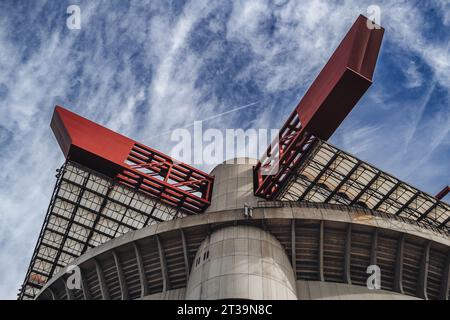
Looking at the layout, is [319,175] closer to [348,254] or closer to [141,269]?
[348,254]

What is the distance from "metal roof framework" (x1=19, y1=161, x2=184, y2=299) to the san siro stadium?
0.86ft

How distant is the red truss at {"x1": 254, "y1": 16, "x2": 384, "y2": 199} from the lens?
37.0m

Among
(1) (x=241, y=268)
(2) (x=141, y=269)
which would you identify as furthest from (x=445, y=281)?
(2) (x=141, y=269)

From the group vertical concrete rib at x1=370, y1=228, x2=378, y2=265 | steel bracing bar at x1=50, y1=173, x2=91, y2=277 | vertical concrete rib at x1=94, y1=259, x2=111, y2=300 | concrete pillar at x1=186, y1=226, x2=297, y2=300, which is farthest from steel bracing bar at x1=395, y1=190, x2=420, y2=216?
steel bracing bar at x1=50, y1=173, x2=91, y2=277

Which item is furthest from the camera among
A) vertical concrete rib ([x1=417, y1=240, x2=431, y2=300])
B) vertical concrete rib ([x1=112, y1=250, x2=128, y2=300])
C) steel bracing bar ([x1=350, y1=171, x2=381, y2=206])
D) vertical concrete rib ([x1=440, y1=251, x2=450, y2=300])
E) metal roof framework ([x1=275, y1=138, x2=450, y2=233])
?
steel bracing bar ([x1=350, y1=171, x2=381, y2=206])

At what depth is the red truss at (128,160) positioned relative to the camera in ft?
151

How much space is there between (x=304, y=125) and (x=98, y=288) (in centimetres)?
2334

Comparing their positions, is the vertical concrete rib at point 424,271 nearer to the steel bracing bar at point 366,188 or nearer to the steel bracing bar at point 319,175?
the steel bracing bar at point 366,188

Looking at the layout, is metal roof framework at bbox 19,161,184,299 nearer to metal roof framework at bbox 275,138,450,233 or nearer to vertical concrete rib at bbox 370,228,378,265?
metal roof framework at bbox 275,138,450,233

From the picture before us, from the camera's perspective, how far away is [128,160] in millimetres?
49219

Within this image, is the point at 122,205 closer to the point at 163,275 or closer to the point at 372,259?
the point at 163,275

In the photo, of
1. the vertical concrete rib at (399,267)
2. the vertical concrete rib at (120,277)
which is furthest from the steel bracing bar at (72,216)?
the vertical concrete rib at (399,267)

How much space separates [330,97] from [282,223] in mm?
11312

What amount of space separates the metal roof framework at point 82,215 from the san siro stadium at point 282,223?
0.86ft
